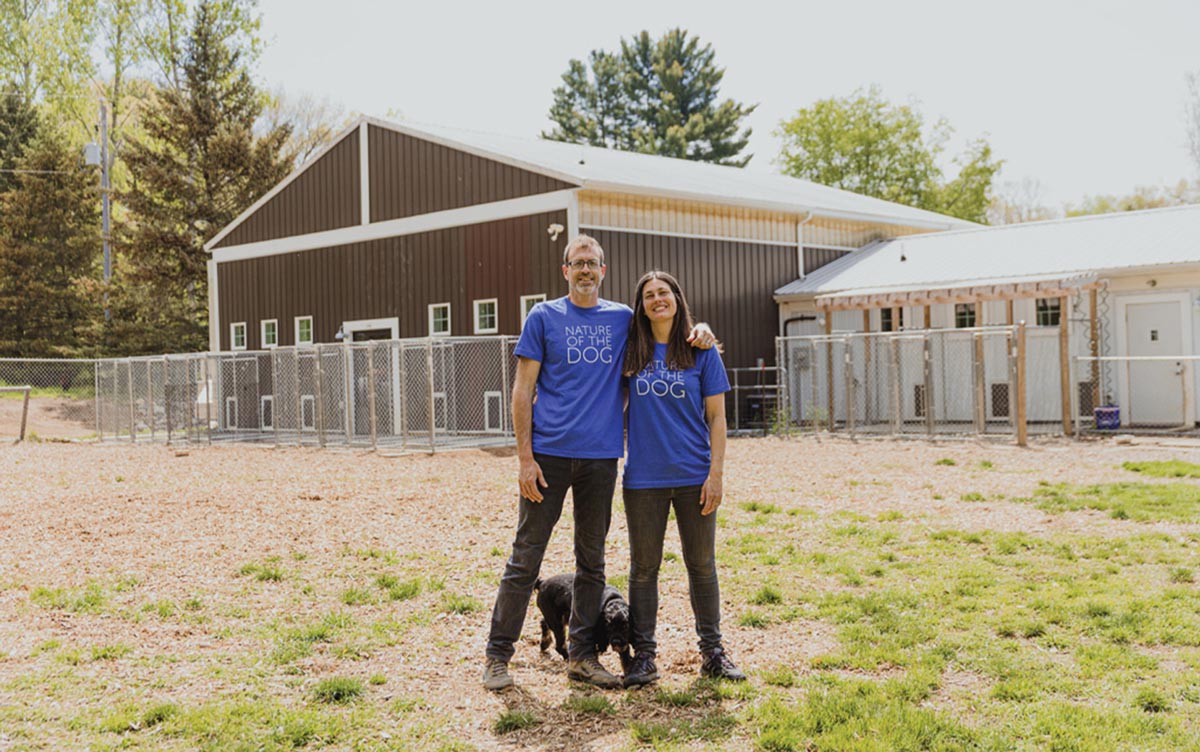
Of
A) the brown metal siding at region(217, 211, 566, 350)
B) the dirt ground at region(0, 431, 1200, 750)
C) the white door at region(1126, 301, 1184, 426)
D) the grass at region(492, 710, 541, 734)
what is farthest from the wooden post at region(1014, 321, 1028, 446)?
the grass at region(492, 710, 541, 734)

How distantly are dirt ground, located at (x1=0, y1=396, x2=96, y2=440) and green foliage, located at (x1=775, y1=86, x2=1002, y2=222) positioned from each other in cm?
3643

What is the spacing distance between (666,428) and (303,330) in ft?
70.1

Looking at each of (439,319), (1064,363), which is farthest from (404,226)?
(1064,363)

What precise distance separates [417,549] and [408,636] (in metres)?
2.53

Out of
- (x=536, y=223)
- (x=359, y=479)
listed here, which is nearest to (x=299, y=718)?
(x=359, y=479)

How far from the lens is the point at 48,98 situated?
43.8m

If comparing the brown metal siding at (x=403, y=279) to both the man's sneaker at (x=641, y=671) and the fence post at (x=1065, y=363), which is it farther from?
the man's sneaker at (x=641, y=671)

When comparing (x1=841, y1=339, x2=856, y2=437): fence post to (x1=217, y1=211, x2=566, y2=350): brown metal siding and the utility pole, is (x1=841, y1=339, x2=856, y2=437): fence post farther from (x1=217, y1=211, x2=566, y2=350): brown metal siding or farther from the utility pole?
the utility pole

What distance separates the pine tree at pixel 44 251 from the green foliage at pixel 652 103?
23.5 m

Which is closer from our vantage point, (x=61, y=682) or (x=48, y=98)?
(x=61, y=682)

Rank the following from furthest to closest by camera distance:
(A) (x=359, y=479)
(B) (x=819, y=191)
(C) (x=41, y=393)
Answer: (C) (x=41, y=393) → (B) (x=819, y=191) → (A) (x=359, y=479)

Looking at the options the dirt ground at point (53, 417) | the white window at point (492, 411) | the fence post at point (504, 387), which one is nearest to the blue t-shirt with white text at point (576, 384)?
the fence post at point (504, 387)

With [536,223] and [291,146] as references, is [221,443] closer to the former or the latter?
[536,223]

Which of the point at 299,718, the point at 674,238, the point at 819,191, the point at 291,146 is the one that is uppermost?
the point at 291,146
